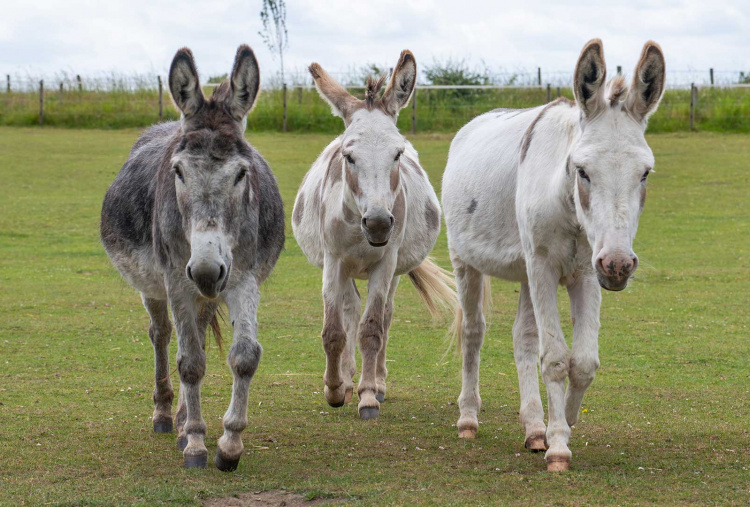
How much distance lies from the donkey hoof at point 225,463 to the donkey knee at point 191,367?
44 centimetres

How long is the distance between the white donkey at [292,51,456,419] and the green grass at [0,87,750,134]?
2053 centimetres

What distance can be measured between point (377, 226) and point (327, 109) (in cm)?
2386

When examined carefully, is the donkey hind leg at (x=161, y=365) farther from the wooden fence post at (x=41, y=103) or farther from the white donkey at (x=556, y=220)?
the wooden fence post at (x=41, y=103)

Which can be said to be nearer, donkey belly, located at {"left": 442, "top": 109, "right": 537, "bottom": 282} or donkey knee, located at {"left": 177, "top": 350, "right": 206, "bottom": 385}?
donkey knee, located at {"left": 177, "top": 350, "right": 206, "bottom": 385}

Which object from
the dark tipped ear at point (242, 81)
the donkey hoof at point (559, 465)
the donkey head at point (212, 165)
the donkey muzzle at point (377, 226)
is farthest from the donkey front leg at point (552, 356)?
the dark tipped ear at point (242, 81)

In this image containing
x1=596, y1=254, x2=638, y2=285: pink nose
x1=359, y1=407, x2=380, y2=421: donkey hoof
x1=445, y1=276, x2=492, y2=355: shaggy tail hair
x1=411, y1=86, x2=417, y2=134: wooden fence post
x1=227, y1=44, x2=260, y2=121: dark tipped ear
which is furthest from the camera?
x1=411, y1=86, x2=417, y2=134: wooden fence post

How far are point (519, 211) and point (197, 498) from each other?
2.34 m

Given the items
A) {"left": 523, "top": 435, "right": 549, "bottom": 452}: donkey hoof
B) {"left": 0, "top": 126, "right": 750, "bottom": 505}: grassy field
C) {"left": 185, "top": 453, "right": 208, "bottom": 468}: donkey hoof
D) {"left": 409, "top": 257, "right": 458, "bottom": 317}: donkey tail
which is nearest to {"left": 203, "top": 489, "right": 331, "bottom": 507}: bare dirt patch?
{"left": 0, "top": 126, "right": 750, "bottom": 505}: grassy field

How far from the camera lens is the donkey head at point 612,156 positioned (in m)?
4.32

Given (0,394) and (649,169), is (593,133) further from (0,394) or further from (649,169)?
(0,394)

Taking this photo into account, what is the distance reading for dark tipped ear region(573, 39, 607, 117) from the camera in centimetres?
466

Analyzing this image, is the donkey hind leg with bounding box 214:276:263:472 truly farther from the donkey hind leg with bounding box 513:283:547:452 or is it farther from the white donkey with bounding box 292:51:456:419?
the donkey hind leg with bounding box 513:283:547:452

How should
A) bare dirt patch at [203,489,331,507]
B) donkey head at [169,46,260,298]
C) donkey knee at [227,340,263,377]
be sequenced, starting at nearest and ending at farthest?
1. bare dirt patch at [203,489,331,507]
2. donkey head at [169,46,260,298]
3. donkey knee at [227,340,263,377]

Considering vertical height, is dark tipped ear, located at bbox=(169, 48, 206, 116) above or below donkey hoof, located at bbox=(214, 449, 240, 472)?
above
